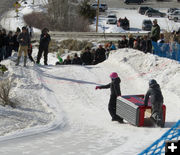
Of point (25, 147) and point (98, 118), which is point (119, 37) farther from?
point (25, 147)

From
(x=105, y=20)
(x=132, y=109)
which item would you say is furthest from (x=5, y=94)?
(x=105, y=20)

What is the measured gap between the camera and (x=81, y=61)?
19141 mm

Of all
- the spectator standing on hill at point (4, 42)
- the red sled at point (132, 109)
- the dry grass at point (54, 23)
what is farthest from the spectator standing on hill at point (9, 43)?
the dry grass at point (54, 23)

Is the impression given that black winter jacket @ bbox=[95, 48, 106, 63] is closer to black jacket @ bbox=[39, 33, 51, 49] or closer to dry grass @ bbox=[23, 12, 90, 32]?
black jacket @ bbox=[39, 33, 51, 49]

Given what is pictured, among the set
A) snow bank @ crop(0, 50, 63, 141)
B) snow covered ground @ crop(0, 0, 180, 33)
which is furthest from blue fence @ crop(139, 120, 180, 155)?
snow covered ground @ crop(0, 0, 180, 33)

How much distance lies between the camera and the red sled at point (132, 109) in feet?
33.2

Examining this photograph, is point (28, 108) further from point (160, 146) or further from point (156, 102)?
point (160, 146)

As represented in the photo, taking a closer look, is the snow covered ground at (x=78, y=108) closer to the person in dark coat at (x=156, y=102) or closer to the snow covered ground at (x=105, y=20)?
the person in dark coat at (x=156, y=102)

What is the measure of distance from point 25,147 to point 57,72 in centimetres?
812

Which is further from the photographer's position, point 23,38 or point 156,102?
point 23,38

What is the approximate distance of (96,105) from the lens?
42.9 feet

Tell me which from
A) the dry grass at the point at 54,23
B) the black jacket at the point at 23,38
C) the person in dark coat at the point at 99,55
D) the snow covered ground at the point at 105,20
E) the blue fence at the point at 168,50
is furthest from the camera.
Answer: the dry grass at the point at 54,23

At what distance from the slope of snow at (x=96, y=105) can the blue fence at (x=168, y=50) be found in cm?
63

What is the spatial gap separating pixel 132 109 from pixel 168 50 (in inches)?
307
